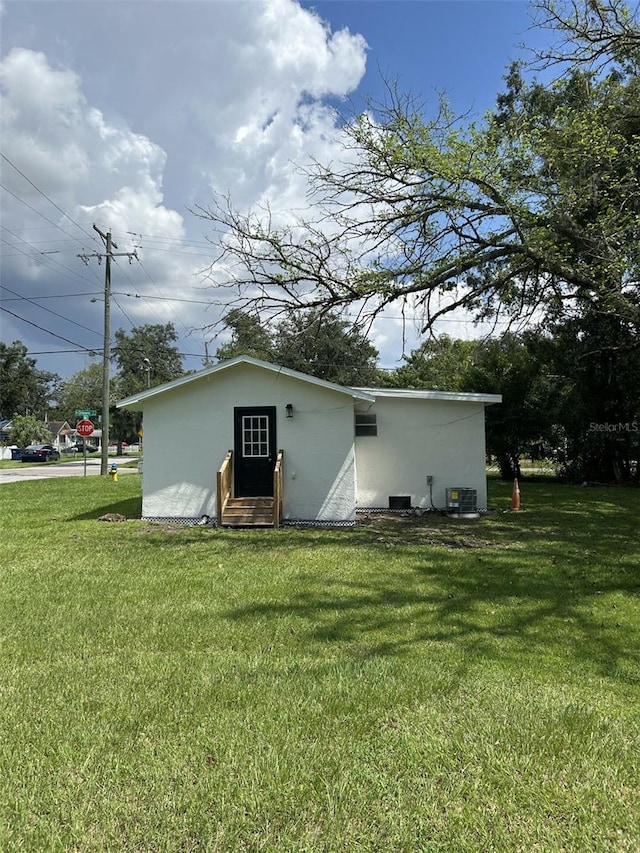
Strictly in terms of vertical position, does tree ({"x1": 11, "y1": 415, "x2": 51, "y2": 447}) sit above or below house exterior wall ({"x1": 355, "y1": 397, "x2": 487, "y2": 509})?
above

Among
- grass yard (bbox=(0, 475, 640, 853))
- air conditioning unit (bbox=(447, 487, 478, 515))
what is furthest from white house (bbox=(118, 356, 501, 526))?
grass yard (bbox=(0, 475, 640, 853))

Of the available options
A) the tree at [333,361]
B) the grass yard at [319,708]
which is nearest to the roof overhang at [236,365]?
the grass yard at [319,708]

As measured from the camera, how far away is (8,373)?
57.9 meters

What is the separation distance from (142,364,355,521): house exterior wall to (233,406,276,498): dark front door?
192 mm

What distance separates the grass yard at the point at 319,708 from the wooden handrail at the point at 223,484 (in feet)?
11.3

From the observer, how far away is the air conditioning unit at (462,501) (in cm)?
1157

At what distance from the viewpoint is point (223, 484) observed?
401 inches

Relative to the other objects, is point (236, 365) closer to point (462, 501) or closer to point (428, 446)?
point (428, 446)

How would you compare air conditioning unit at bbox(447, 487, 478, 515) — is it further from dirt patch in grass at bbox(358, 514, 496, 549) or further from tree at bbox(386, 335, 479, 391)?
tree at bbox(386, 335, 479, 391)

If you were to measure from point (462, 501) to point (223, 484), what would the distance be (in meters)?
5.32

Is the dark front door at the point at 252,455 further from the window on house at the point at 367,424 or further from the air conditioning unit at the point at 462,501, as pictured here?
the air conditioning unit at the point at 462,501

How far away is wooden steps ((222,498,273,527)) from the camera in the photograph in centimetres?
1005

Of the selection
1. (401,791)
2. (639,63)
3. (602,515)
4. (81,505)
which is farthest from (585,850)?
(81,505)

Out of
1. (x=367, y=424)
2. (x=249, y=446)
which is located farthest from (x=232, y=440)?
(x=367, y=424)
